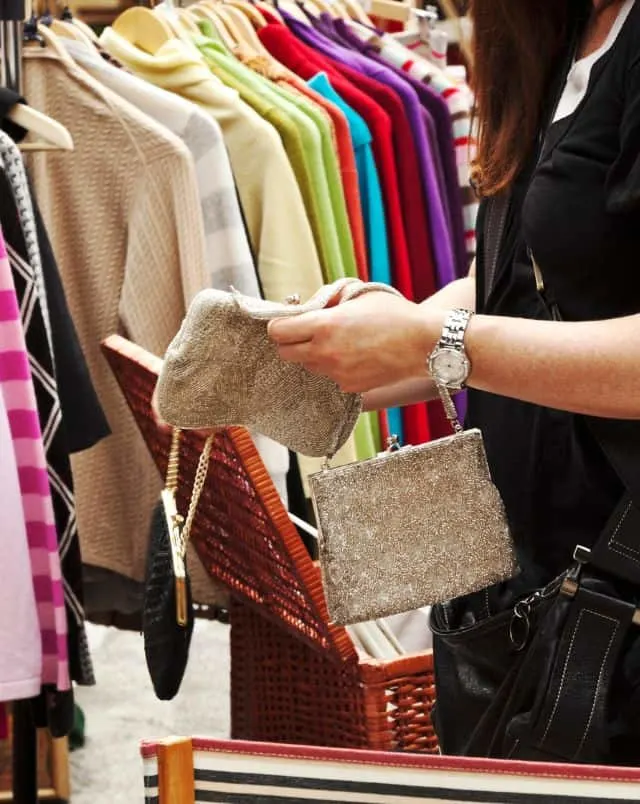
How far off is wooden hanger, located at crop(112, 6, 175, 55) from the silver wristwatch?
1567 millimetres

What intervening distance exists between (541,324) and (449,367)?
74 millimetres

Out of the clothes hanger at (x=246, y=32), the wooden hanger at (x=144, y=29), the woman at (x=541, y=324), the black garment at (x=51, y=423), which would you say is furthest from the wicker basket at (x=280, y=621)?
the clothes hanger at (x=246, y=32)

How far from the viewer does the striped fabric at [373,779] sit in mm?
729

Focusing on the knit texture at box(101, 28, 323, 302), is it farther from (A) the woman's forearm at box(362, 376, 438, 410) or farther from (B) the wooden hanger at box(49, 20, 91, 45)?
(A) the woman's forearm at box(362, 376, 438, 410)

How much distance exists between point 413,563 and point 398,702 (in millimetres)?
661

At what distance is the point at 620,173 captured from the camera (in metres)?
0.90

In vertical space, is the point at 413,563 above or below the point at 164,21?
below

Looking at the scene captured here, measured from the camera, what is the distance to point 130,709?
2.68 metres

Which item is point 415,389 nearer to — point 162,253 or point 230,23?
point 162,253

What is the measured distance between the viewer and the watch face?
933 mm

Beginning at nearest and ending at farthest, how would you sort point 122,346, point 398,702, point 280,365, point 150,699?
A: point 280,365
point 398,702
point 122,346
point 150,699

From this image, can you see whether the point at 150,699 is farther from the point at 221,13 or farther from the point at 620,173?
the point at 620,173

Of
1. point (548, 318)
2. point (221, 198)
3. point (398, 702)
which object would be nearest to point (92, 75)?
point (221, 198)

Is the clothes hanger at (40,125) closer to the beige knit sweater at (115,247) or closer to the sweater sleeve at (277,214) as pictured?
the beige knit sweater at (115,247)
